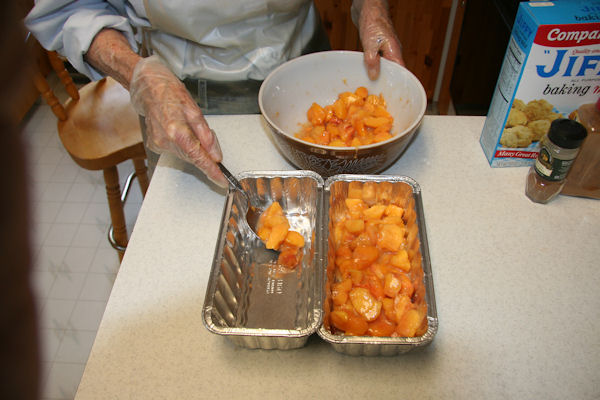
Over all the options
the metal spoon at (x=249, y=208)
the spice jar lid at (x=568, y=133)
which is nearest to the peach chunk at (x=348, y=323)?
the metal spoon at (x=249, y=208)

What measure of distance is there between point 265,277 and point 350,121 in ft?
1.58

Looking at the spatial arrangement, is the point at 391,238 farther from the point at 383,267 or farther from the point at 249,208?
the point at 249,208

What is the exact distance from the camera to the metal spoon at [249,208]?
1.06 meters

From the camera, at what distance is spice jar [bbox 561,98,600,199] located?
0.95 metres

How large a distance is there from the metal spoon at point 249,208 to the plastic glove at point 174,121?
15mm

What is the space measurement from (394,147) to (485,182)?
29cm

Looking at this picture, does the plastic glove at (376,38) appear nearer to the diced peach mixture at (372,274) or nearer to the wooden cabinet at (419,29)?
the diced peach mixture at (372,274)

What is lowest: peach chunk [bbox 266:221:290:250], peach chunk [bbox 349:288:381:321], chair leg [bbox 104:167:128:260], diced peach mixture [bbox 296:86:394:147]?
chair leg [bbox 104:167:128:260]

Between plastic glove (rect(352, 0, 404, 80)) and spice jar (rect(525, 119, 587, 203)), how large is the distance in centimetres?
46

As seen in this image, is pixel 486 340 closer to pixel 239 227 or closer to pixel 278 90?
pixel 239 227

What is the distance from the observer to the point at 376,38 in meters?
1.25

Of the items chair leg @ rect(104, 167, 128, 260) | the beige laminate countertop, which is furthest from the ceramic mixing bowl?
chair leg @ rect(104, 167, 128, 260)

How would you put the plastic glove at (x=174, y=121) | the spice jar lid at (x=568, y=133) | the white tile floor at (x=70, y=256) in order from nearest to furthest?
the spice jar lid at (x=568, y=133) < the plastic glove at (x=174, y=121) < the white tile floor at (x=70, y=256)

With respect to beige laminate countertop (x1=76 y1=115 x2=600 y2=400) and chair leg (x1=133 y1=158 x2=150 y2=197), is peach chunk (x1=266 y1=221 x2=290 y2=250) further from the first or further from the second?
chair leg (x1=133 y1=158 x2=150 y2=197)
